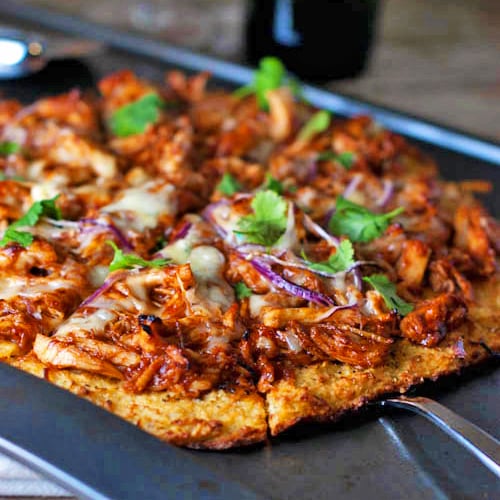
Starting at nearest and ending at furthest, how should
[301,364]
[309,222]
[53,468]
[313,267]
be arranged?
[53,468], [301,364], [313,267], [309,222]

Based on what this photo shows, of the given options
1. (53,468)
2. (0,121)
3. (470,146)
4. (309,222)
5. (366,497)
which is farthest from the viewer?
(470,146)

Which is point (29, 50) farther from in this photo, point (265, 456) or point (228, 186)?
point (265, 456)

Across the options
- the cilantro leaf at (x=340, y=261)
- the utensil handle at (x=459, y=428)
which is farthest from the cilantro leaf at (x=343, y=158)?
the utensil handle at (x=459, y=428)

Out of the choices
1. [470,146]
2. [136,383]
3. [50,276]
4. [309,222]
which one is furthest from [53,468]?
[470,146]

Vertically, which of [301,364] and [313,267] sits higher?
[313,267]

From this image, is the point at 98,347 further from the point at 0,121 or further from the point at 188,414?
the point at 0,121

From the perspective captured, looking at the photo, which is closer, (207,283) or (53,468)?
(53,468)
